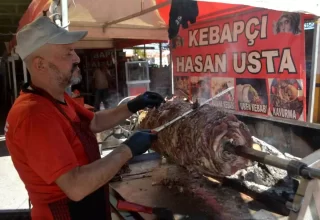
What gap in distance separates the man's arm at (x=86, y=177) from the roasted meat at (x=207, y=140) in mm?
681

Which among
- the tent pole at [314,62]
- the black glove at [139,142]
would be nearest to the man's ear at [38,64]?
the black glove at [139,142]

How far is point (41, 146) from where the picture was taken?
1.42 m

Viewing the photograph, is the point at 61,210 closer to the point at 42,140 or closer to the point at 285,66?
the point at 42,140

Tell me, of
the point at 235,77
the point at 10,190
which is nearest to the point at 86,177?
the point at 235,77

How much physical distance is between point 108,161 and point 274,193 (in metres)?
1.13

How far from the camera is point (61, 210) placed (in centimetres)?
165

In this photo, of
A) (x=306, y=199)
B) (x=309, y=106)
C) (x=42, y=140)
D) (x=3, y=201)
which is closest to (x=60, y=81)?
(x=42, y=140)

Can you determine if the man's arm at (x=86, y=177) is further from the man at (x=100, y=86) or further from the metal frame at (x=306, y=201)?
the man at (x=100, y=86)

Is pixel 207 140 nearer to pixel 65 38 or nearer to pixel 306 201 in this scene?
pixel 306 201

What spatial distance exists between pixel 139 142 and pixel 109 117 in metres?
0.85

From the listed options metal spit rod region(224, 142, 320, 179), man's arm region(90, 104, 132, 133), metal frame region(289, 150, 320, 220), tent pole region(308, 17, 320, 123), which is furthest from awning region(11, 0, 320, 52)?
metal frame region(289, 150, 320, 220)

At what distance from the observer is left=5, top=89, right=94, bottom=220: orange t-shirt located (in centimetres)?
142

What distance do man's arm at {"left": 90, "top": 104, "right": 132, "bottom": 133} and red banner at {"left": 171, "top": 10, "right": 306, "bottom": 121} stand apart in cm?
214

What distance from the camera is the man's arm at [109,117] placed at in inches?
95.3
